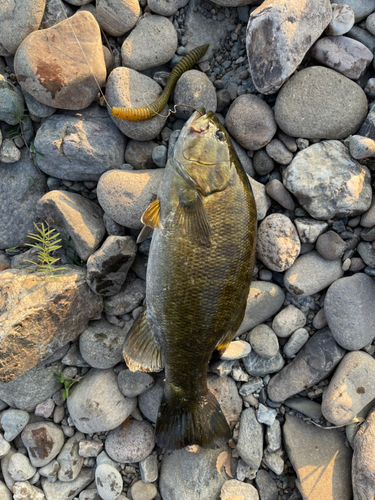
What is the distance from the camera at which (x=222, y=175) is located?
275cm

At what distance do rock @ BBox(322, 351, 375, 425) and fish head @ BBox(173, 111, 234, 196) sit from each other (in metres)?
2.28

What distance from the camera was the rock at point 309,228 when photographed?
3.30 metres

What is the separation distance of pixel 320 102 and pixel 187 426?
11.0 ft

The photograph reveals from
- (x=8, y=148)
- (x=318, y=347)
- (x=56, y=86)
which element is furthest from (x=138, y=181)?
(x=318, y=347)

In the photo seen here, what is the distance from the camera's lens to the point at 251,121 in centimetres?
332

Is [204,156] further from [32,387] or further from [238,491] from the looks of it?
[238,491]

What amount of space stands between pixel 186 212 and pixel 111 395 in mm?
2187

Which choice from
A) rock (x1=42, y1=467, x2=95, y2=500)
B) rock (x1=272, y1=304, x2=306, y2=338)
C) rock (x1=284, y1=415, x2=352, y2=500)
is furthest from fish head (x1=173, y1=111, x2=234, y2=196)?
rock (x1=42, y1=467, x2=95, y2=500)

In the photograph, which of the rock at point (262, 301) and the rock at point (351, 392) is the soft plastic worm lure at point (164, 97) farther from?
the rock at point (351, 392)

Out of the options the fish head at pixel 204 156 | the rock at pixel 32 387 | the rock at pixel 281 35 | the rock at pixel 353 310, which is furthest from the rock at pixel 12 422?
the rock at pixel 281 35

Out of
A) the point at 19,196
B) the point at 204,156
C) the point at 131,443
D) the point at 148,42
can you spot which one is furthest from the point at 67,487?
the point at 148,42

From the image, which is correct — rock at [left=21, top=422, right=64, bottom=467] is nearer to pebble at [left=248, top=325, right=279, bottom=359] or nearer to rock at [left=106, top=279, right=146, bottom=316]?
rock at [left=106, top=279, right=146, bottom=316]

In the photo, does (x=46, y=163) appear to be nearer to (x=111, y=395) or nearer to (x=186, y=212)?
(x=186, y=212)

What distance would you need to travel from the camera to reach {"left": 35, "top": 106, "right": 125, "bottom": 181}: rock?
11.1 ft
